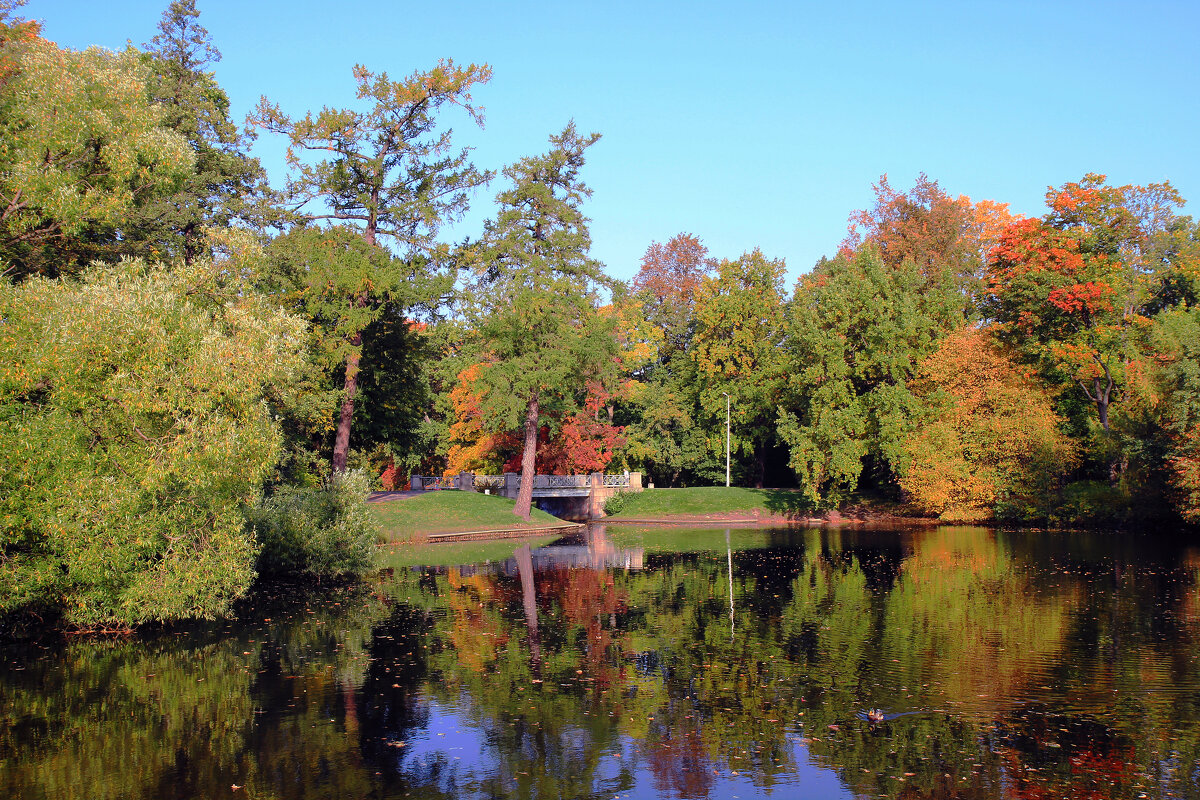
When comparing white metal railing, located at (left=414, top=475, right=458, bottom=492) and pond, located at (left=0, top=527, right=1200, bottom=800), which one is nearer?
pond, located at (left=0, top=527, right=1200, bottom=800)

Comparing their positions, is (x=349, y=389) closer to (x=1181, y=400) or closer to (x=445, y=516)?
(x=445, y=516)

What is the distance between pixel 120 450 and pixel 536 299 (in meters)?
28.6

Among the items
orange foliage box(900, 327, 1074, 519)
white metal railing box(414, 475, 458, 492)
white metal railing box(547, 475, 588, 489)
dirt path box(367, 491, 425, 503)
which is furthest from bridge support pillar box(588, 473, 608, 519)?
orange foliage box(900, 327, 1074, 519)

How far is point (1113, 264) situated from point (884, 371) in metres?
12.9

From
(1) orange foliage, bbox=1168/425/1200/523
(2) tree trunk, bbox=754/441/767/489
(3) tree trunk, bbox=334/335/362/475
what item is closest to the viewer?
(1) orange foliage, bbox=1168/425/1200/523

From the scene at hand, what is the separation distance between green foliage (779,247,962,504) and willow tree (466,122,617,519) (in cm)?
1382

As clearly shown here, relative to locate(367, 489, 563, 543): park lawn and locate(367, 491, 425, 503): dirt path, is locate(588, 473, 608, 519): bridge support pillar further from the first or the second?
locate(367, 491, 425, 503): dirt path

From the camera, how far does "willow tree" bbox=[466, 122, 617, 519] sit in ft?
145

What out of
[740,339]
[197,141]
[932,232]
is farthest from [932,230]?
[197,141]

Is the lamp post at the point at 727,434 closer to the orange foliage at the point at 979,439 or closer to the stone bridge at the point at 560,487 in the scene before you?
the stone bridge at the point at 560,487

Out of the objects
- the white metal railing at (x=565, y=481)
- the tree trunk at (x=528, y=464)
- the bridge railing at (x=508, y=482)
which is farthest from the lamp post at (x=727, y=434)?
the tree trunk at (x=528, y=464)

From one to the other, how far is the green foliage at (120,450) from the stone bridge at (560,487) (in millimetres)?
34073

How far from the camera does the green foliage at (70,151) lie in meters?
20.2

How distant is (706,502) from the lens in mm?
56469
